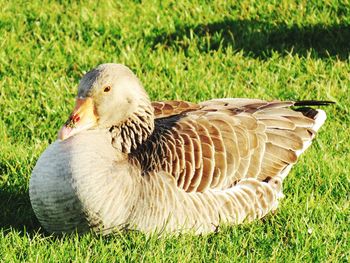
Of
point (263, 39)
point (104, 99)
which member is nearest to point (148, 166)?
point (104, 99)

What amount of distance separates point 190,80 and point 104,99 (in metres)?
2.78

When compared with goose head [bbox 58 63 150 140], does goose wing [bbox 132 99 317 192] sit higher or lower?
lower

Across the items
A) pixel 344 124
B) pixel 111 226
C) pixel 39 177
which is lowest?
pixel 344 124

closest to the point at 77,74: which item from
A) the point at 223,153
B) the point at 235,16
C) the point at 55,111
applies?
the point at 55,111

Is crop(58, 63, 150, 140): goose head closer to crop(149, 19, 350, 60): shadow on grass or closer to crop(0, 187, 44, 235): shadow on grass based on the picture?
crop(0, 187, 44, 235): shadow on grass

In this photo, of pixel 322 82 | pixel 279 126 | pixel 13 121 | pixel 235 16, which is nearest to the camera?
pixel 279 126

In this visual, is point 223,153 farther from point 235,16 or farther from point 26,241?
point 235,16

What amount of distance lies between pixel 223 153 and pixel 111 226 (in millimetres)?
1024

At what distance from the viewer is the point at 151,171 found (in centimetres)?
545

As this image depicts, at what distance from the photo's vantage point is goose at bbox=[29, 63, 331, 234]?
522 cm

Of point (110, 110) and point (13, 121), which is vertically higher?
point (110, 110)

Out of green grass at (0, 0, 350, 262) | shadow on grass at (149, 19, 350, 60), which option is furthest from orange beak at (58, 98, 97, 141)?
shadow on grass at (149, 19, 350, 60)

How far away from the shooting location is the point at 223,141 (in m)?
5.80

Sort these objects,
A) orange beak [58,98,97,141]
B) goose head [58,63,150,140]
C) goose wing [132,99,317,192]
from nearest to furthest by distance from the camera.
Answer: orange beak [58,98,97,141]
goose head [58,63,150,140]
goose wing [132,99,317,192]
